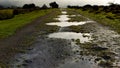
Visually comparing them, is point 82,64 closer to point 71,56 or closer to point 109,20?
point 71,56

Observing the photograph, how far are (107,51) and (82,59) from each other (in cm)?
257

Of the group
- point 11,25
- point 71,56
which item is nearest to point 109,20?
point 11,25

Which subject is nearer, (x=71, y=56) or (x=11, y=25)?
(x=71, y=56)

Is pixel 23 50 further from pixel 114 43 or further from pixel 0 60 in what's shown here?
pixel 114 43

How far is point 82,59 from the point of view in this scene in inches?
528

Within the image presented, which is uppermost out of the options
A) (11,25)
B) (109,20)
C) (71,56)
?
(71,56)

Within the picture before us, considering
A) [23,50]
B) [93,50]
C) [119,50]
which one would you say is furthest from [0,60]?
[119,50]

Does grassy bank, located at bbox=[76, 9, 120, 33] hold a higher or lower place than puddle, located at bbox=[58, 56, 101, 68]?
lower

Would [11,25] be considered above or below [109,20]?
above

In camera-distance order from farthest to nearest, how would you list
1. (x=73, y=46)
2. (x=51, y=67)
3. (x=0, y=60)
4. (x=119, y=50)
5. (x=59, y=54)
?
(x=73, y=46) < (x=119, y=50) < (x=59, y=54) < (x=0, y=60) < (x=51, y=67)

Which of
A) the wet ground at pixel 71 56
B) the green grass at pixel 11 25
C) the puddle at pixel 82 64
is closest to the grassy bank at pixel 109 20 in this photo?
the wet ground at pixel 71 56

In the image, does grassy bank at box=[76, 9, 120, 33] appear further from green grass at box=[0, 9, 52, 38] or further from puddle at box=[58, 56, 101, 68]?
puddle at box=[58, 56, 101, 68]

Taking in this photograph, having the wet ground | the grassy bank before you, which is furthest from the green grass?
the grassy bank

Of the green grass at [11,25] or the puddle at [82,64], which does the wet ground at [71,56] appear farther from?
the green grass at [11,25]
